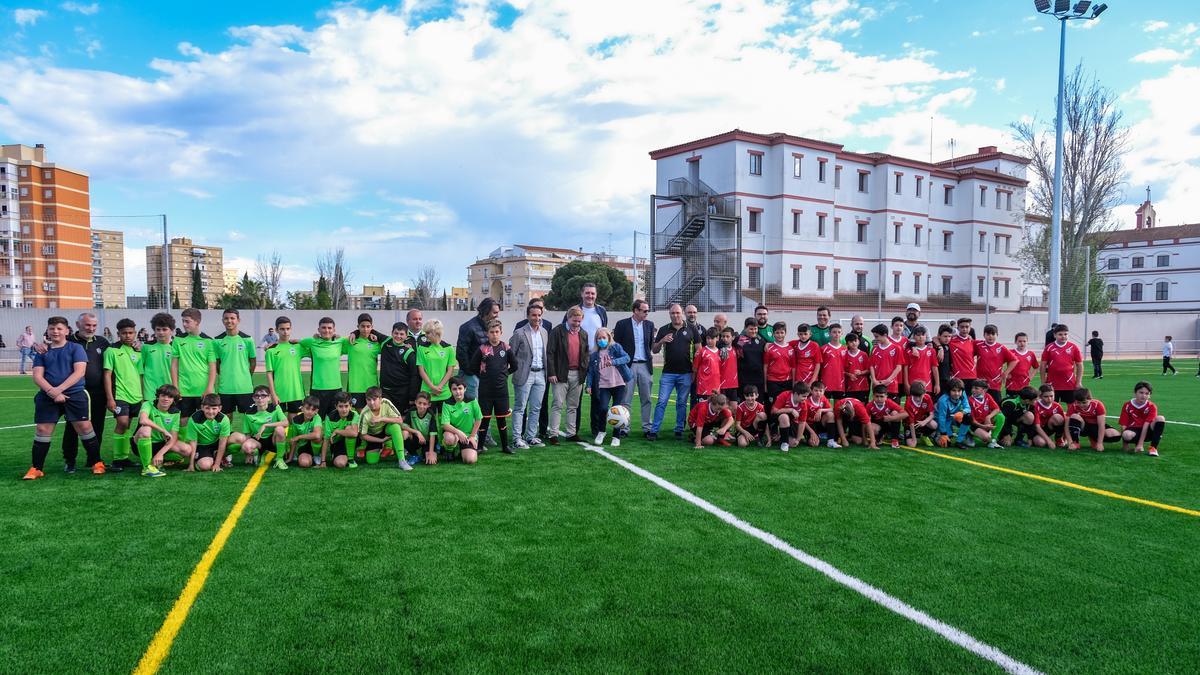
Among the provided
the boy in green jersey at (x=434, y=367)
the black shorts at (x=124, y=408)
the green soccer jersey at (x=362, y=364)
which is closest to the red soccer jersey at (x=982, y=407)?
the boy in green jersey at (x=434, y=367)

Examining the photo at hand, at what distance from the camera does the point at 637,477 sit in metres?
7.12

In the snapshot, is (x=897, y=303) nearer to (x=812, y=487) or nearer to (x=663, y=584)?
(x=812, y=487)

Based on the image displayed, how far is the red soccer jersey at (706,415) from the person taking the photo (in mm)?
9023

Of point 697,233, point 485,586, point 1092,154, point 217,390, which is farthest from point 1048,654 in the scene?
point 1092,154

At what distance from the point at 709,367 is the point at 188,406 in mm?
6075

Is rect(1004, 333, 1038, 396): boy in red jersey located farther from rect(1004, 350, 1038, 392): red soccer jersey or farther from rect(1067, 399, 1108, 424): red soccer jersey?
rect(1067, 399, 1108, 424): red soccer jersey

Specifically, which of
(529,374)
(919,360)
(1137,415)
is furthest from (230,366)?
(1137,415)

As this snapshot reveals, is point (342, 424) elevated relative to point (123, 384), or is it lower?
lower

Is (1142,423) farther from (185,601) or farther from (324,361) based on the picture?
(185,601)

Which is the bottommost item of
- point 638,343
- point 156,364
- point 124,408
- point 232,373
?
point 124,408

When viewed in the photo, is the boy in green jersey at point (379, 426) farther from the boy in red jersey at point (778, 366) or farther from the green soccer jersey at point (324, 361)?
the boy in red jersey at point (778, 366)

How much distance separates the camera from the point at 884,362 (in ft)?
31.0

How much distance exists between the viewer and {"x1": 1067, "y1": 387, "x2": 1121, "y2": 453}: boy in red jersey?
28.9ft

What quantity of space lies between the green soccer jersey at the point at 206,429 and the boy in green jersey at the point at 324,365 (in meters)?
0.96
